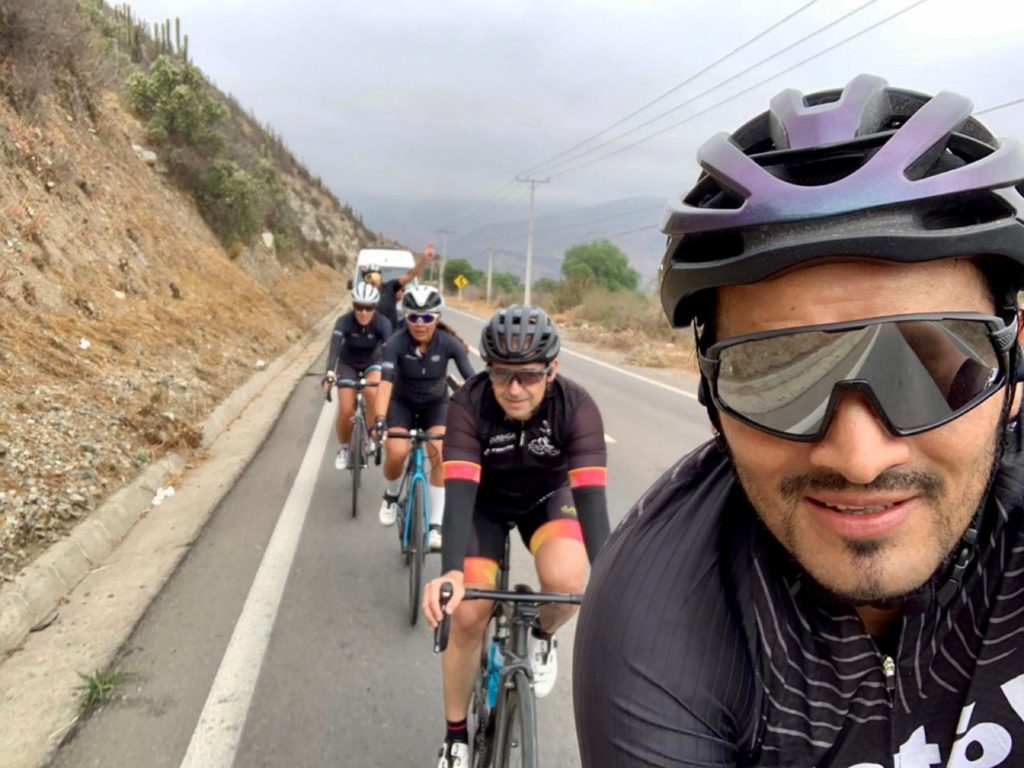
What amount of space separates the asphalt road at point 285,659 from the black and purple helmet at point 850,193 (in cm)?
266

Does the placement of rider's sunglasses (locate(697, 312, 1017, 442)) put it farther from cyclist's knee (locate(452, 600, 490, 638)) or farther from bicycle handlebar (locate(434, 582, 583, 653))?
cyclist's knee (locate(452, 600, 490, 638))

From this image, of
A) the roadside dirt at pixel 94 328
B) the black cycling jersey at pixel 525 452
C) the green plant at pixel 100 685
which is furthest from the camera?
the roadside dirt at pixel 94 328

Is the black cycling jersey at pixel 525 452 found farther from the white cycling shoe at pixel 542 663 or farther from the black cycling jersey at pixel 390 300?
the black cycling jersey at pixel 390 300

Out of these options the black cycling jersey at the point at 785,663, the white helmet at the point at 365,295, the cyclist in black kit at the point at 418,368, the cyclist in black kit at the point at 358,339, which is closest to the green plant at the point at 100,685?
the cyclist in black kit at the point at 418,368

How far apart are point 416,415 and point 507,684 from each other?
3931 mm

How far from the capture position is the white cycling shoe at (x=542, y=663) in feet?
9.33

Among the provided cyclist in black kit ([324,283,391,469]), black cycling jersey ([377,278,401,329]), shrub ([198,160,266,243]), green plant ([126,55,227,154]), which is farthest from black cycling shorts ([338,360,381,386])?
green plant ([126,55,227,154])

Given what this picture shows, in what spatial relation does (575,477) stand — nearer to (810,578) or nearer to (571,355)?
(810,578)

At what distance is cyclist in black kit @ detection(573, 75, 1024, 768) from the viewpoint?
1.11 metres

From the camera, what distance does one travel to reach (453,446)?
334 centimetres

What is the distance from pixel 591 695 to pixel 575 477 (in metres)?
1.94

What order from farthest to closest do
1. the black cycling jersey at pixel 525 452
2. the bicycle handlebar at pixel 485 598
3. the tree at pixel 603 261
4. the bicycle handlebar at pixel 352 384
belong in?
the tree at pixel 603 261 → the bicycle handlebar at pixel 352 384 → the black cycling jersey at pixel 525 452 → the bicycle handlebar at pixel 485 598

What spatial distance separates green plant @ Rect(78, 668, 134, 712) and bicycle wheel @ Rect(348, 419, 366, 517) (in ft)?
9.24

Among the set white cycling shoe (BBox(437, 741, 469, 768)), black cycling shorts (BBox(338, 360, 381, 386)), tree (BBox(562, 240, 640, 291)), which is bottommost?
white cycling shoe (BBox(437, 741, 469, 768))
